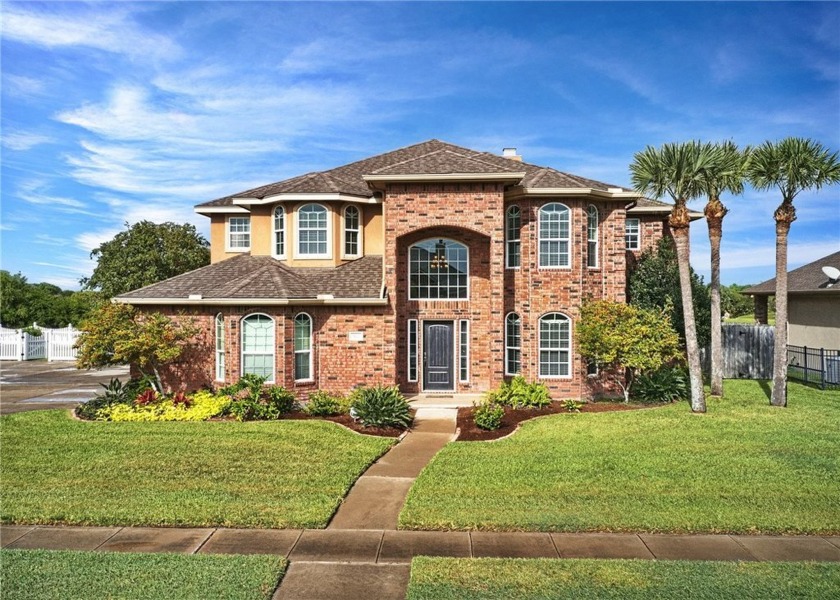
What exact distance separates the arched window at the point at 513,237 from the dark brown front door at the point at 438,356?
2798 mm

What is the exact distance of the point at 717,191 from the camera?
14.4m

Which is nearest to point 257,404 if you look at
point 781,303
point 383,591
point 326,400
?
point 326,400

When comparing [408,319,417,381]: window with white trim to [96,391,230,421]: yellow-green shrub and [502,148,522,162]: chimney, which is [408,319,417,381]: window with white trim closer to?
[96,391,230,421]: yellow-green shrub

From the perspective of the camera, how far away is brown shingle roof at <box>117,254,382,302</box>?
15414mm

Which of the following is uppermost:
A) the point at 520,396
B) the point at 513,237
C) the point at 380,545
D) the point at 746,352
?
the point at 513,237

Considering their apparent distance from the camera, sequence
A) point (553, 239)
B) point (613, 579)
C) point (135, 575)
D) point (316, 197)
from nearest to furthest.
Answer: point (613, 579)
point (135, 575)
point (553, 239)
point (316, 197)

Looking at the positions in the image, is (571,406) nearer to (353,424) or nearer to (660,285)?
(353,424)

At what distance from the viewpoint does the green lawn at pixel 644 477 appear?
7.19 m

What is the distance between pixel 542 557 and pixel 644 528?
1674 millimetres

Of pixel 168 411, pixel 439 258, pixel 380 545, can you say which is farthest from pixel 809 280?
pixel 168 411

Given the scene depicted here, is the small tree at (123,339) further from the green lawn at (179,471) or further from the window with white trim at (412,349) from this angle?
the window with white trim at (412,349)

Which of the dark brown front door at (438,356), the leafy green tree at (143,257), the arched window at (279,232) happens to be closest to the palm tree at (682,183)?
the dark brown front door at (438,356)

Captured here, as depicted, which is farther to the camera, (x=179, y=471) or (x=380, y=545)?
(x=179, y=471)

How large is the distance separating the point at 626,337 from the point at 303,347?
9209 mm
